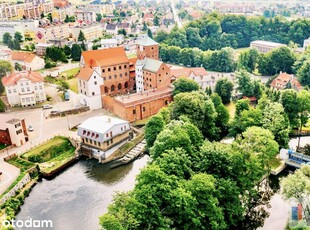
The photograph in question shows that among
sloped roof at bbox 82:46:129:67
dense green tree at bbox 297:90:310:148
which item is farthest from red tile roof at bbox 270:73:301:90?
sloped roof at bbox 82:46:129:67

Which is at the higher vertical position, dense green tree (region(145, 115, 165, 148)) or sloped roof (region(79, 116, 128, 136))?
dense green tree (region(145, 115, 165, 148))

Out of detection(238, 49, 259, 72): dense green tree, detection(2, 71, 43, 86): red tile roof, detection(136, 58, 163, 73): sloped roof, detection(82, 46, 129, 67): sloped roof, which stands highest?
detection(82, 46, 129, 67): sloped roof

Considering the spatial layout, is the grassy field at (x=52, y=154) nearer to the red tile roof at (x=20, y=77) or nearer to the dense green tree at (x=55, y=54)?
the red tile roof at (x=20, y=77)

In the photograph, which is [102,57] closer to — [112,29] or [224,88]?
[224,88]

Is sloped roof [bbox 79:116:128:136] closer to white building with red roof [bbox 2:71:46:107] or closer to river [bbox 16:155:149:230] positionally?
river [bbox 16:155:149:230]

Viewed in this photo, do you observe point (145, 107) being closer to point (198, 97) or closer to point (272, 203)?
point (198, 97)

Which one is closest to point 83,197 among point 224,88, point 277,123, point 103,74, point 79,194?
point 79,194

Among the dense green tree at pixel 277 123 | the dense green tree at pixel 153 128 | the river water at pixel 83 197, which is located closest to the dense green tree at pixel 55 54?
the river water at pixel 83 197

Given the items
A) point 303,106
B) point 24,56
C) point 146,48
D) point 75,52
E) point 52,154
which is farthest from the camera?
point 75,52
